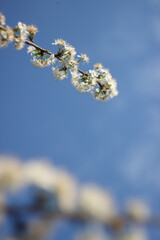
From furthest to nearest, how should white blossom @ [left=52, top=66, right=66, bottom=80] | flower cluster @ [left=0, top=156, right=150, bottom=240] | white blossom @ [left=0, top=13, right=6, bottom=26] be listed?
white blossom @ [left=52, top=66, right=66, bottom=80] → white blossom @ [left=0, top=13, right=6, bottom=26] → flower cluster @ [left=0, top=156, right=150, bottom=240]

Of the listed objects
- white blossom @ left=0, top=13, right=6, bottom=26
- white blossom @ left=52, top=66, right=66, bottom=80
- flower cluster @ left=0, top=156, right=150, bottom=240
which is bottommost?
flower cluster @ left=0, top=156, right=150, bottom=240

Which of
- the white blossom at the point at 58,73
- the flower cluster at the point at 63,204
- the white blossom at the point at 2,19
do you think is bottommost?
the flower cluster at the point at 63,204

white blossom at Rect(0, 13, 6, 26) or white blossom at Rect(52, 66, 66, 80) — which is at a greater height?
white blossom at Rect(52, 66, 66, 80)

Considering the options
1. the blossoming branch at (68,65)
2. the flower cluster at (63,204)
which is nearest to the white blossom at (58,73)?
the blossoming branch at (68,65)

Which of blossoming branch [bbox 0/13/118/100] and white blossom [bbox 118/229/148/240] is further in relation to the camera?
blossoming branch [bbox 0/13/118/100]

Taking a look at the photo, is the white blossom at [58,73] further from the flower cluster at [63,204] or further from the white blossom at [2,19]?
the flower cluster at [63,204]

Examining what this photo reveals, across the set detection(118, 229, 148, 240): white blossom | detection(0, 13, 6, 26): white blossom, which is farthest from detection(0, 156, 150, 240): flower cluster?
detection(0, 13, 6, 26): white blossom

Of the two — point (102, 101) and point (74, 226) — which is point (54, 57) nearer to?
point (102, 101)

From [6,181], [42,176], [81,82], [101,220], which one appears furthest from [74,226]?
[81,82]

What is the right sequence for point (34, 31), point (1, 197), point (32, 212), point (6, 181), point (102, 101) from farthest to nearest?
1. point (102, 101)
2. point (34, 31)
3. point (6, 181)
4. point (1, 197)
5. point (32, 212)

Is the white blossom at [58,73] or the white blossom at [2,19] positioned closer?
the white blossom at [2,19]

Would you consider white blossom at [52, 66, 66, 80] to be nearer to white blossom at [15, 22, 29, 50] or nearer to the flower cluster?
white blossom at [15, 22, 29, 50]
